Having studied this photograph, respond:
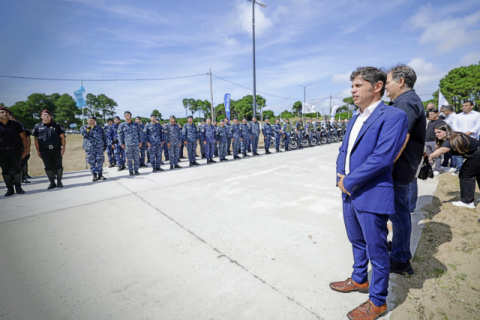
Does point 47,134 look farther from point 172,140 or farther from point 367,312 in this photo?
point 367,312

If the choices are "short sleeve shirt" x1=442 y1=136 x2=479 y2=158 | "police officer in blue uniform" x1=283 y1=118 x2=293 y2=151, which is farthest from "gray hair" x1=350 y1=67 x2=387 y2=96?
"police officer in blue uniform" x1=283 y1=118 x2=293 y2=151

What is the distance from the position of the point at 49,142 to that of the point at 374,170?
23.1 ft

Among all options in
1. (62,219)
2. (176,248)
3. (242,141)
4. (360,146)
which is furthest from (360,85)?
(242,141)

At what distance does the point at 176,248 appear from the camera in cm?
259

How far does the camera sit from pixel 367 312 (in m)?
1.55

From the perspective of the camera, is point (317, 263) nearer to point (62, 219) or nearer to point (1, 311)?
point (1, 311)

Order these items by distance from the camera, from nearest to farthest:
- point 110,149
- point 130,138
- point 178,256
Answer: point 178,256 < point 130,138 < point 110,149

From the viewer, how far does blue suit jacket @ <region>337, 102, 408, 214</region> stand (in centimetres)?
145

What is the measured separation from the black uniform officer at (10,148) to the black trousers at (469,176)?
9.24 metres

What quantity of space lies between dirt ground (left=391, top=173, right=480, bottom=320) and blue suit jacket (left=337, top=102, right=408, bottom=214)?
2.90ft

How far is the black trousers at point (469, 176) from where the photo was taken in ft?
11.4

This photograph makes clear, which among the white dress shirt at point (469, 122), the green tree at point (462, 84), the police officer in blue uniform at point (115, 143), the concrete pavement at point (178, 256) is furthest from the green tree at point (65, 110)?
the green tree at point (462, 84)

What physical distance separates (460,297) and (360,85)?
1.92 m

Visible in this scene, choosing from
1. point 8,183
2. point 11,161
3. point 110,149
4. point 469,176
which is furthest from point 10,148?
point 469,176
